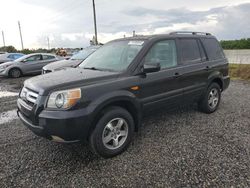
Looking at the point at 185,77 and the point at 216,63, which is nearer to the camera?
the point at 185,77

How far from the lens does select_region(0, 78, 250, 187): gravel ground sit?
281cm

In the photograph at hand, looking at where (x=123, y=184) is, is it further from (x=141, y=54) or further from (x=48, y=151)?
(x=141, y=54)

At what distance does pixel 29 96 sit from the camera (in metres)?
3.25

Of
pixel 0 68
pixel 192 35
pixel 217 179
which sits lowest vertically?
pixel 217 179

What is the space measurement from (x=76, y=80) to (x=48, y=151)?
4.29 feet

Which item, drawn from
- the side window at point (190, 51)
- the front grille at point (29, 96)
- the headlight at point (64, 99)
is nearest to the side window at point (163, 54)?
the side window at point (190, 51)

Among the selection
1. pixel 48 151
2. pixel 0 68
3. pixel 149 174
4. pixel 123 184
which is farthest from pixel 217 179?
pixel 0 68

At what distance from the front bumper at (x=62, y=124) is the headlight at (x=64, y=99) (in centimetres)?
9

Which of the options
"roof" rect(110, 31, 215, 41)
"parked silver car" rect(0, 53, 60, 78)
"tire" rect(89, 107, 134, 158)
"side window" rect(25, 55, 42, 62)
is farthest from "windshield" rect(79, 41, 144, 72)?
"side window" rect(25, 55, 42, 62)

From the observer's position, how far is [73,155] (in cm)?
345

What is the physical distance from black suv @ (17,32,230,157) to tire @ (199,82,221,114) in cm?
5

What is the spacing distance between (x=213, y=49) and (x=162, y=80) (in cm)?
215

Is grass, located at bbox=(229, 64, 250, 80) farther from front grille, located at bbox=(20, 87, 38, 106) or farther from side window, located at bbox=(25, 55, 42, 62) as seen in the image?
side window, located at bbox=(25, 55, 42, 62)

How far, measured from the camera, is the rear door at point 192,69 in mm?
4406
